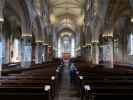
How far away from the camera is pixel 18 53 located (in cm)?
4606

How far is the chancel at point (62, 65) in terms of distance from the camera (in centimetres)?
850

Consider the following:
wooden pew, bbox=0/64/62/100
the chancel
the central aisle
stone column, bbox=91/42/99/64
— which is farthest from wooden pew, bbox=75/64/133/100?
stone column, bbox=91/42/99/64

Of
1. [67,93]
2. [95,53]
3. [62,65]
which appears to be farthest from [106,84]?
[62,65]

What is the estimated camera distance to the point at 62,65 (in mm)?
36406

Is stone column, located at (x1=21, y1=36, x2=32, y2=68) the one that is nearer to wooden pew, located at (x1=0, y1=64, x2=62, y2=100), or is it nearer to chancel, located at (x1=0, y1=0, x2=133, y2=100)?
chancel, located at (x1=0, y1=0, x2=133, y2=100)

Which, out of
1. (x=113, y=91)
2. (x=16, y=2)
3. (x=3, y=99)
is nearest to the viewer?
(x=3, y=99)

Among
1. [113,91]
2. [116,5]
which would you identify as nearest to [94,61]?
[116,5]

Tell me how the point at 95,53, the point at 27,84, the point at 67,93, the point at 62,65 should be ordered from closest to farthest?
the point at 27,84 → the point at 67,93 → the point at 95,53 → the point at 62,65

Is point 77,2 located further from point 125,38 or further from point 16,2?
point 16,2

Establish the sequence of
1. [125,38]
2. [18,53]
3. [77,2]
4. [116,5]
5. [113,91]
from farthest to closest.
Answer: [77,2] → [18,53] → [125,38] → [116,5] → [113,91]

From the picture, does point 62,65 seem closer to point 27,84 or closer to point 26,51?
point 26,51

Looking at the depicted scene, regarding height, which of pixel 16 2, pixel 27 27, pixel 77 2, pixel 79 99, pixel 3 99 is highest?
pixel 77 2

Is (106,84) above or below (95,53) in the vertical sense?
below

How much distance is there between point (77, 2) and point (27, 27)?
94.4 feet
